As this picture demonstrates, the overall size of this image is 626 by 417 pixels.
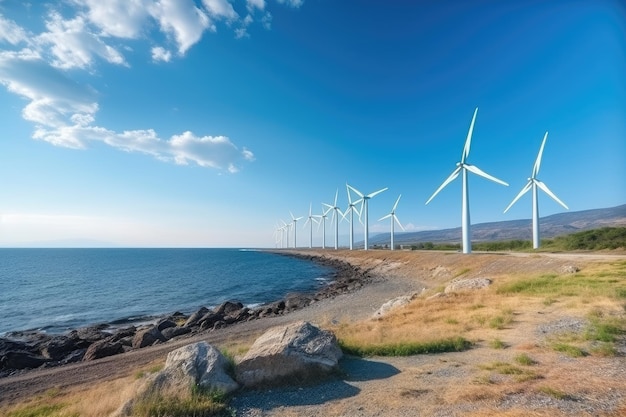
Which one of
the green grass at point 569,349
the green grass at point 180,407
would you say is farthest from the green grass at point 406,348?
the green grass at point 180,407

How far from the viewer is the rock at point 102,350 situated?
2536cm

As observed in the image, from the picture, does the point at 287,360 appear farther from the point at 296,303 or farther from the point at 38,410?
the point at 296,303

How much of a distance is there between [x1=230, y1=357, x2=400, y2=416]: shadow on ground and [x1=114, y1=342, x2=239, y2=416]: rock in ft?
2.36

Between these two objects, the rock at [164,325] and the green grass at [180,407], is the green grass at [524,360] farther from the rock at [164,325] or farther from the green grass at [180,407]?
the rock at [164,325]

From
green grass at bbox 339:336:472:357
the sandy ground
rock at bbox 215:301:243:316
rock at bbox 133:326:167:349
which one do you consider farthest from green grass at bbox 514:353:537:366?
rock at bbox 215:301:243:316

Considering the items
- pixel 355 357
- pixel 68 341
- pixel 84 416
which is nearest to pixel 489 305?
pixel 355 357

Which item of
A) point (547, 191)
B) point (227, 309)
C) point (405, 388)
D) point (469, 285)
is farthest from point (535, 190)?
point (405, 388)

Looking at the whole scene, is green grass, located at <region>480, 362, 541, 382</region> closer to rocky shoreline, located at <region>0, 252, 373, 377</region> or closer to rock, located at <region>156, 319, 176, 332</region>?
rocky shoreline, located at <region>0, 252, 373, 377</region>

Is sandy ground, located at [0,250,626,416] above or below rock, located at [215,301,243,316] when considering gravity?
above

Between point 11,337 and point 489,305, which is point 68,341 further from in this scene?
point 489,305

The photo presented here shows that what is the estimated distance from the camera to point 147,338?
27797 mm

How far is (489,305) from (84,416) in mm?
20020

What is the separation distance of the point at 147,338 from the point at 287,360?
21.5 meters

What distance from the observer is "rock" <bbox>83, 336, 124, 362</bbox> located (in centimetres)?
2536
